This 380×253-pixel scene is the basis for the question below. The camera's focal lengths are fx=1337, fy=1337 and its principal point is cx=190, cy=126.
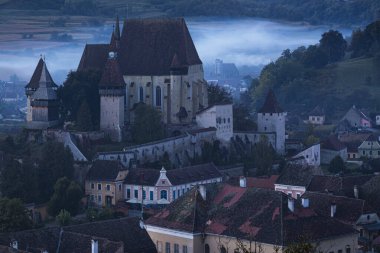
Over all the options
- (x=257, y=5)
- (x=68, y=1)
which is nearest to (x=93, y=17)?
(x=68, y=1)

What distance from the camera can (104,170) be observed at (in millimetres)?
73188

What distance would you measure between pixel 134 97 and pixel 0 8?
3911 cm

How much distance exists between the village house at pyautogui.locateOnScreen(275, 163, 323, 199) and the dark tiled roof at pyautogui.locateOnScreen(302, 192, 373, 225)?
8421 mm

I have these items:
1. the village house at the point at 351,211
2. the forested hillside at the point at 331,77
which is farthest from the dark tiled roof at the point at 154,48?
the forested hillside at the point at 331,77

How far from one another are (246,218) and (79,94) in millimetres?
32715

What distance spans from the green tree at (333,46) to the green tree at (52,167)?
63986 mm

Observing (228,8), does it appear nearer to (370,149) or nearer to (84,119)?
(370,149)

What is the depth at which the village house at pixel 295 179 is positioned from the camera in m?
69.2

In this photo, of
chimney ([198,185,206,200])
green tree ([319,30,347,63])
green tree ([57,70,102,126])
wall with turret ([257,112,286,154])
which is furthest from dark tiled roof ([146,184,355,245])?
green tree ([319,30,347,63])

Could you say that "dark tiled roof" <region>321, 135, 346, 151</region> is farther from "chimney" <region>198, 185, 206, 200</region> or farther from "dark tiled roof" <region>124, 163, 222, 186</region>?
"chimney" <region>198, 185, 206, 200</region>

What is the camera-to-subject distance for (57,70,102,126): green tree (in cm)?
8244

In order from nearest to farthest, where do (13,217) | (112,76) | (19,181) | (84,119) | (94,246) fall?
(94,246)
(13,217)
(19,181)
(84,119)
(112,76)

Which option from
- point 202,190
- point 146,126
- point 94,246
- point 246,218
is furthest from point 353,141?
point 94,246

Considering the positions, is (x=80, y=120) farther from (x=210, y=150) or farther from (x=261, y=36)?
(x=261, y=36)
